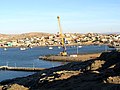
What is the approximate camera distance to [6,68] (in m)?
71.0

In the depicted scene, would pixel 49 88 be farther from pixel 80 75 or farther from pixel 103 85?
pixel 103 85

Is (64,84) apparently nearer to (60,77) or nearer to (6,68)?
(60,77)

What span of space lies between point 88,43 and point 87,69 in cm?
15515

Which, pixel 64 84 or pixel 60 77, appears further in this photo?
pixel 60 77

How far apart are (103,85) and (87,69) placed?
1095 cm

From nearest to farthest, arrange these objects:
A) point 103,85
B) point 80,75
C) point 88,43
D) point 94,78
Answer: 1. point 103,85
2. point 94,78
3. point 80,75
4. point 88,43

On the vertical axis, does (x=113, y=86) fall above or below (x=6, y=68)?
above

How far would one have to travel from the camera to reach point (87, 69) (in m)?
31.6

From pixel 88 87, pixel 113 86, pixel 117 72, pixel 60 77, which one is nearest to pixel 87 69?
pixel 60 77

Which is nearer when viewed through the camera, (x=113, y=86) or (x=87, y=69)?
(x=113, y=86)

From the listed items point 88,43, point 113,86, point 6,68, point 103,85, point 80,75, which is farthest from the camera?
point 88,43

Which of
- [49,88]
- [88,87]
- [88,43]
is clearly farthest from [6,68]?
[88,43]

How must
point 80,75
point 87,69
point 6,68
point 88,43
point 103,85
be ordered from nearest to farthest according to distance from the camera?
1. point 103,85
2. point 80,75
3. point 87,69
4. point 6,68
5. point 88,43

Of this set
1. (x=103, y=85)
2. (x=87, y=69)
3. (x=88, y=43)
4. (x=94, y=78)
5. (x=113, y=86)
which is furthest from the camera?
(x=88, y=43)
